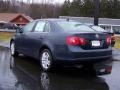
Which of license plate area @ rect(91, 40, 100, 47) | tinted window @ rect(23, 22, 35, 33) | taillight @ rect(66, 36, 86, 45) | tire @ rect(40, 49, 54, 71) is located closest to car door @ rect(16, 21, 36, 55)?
tinted window @ rect(23, 22, 35, 33)

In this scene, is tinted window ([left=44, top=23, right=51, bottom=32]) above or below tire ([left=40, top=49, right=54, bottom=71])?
above

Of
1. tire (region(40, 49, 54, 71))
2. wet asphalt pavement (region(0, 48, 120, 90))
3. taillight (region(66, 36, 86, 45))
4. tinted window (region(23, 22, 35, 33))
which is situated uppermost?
tinted window (region(23, 22, 35, 33))

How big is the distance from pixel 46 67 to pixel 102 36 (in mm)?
1698

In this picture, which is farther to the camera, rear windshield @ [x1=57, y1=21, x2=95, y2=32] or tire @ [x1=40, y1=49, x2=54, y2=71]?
rear windshield @ [x1=57, y1=21, x2=95, y2=32]

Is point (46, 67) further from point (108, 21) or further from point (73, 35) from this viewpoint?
point (108, 21)

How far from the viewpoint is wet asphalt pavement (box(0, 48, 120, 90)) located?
765cm

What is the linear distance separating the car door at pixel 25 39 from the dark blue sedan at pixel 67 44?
24 centimetres

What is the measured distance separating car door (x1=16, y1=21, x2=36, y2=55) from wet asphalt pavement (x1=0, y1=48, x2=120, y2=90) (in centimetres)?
55

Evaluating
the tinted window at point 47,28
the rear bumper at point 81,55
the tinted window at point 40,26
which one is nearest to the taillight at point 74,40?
the rear bumper at point 81,55

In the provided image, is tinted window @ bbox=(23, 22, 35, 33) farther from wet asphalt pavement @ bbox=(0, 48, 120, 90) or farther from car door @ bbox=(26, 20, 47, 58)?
wet asphalt pavement @ bbox=(0, 48, 120, 90)

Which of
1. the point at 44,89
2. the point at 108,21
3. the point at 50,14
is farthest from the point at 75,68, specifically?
the point at 50,14

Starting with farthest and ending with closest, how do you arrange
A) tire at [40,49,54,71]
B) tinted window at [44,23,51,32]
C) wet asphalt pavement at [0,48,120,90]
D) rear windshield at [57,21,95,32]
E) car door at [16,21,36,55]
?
car door at [16,21,36,55] → tinted window at [44,23,51,32] → rear windshield at [57,21,95,32] → tire at [40,49,54,71] → wet asphalt pavement at [0,48,120,90]

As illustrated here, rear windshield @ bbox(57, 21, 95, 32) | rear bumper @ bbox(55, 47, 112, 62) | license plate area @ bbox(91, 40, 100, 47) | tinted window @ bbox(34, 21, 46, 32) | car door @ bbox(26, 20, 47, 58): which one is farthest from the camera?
tinted window @ bbox(34, 21, 46, 32)

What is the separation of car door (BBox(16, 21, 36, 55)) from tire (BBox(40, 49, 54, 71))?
3.49 ft
